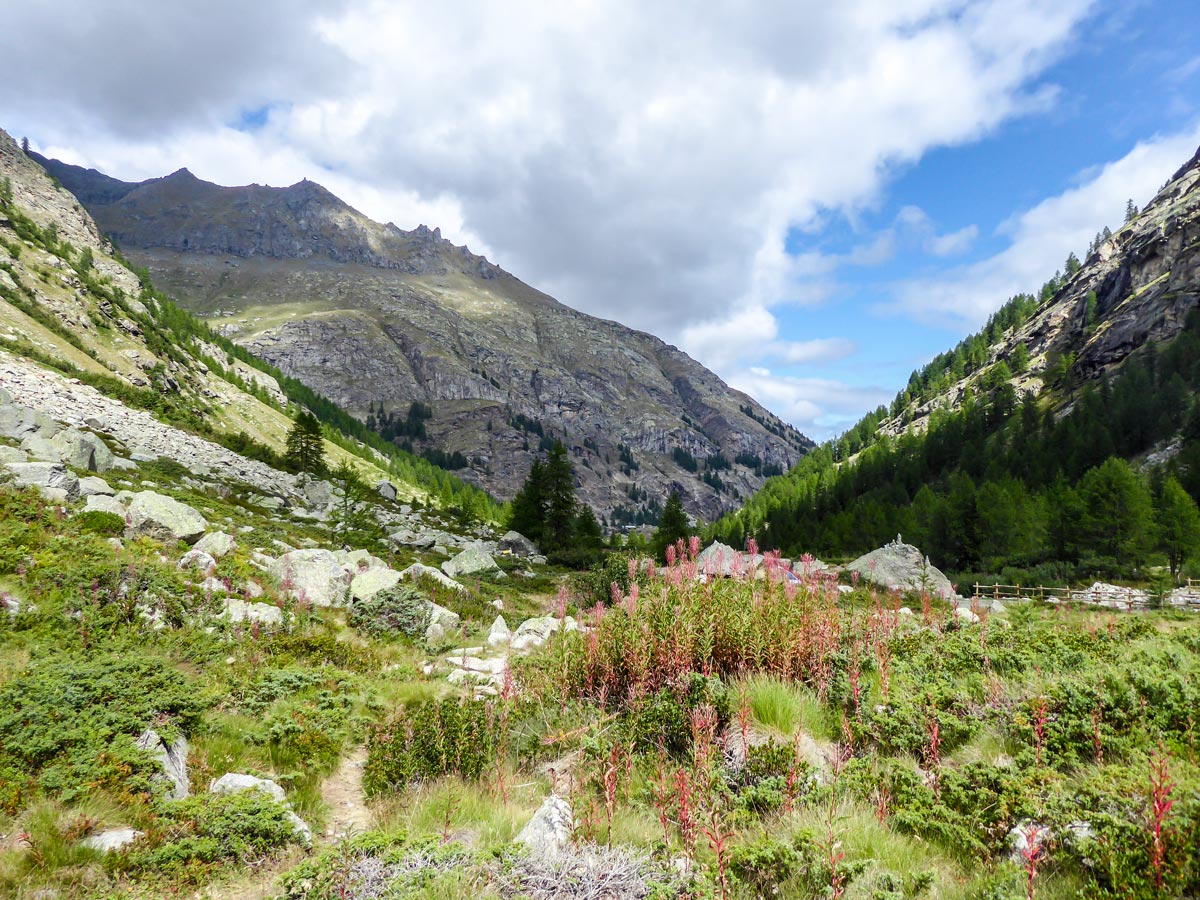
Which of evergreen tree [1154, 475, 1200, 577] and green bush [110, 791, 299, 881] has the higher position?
evergreen tree [1154, 475, 1200, 577]

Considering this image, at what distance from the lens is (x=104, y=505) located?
527 inches

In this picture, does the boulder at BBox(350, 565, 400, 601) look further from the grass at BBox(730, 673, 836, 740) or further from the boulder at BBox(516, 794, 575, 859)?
the grass at BBox(730, 673, 836, 740)

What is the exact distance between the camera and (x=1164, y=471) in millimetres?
57750

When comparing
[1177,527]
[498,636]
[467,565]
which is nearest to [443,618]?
[498,636]

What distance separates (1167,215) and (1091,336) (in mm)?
39382

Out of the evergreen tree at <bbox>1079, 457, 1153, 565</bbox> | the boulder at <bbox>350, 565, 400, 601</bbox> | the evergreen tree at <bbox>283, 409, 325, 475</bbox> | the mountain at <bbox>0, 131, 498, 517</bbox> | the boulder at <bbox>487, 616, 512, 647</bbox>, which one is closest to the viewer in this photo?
the boulder at <bbox>487, 616, 512, 647</bbox>

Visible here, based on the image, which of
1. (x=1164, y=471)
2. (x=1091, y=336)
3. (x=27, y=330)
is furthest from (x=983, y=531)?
(x=1091, y=336)

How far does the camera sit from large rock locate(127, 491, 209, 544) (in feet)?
43.7

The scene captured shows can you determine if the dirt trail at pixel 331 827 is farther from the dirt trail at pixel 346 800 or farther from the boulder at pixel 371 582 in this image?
the boulder at pixel 371 582

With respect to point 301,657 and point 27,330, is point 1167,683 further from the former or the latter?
point 27,330

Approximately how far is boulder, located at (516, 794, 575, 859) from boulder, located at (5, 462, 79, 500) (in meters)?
15.6

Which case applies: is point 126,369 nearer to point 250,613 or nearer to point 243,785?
point 250,613

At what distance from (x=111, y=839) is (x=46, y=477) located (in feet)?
47.8

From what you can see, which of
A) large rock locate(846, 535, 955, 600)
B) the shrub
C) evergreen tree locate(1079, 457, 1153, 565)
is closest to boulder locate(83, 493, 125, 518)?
the shrub
